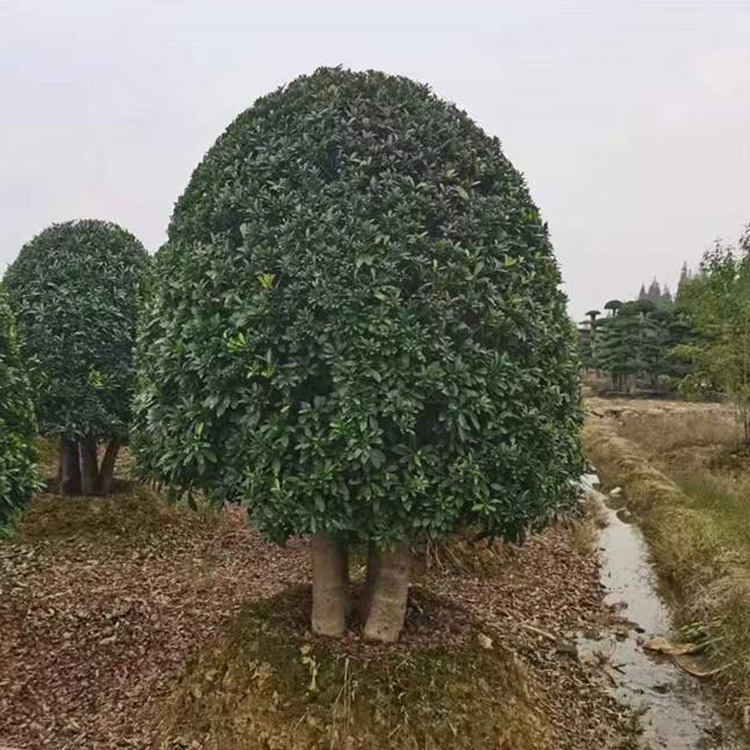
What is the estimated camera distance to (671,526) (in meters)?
9.60

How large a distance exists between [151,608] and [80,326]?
10.8ft

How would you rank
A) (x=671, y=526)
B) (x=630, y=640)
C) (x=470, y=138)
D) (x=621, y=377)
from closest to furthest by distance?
(x=470, y=138), (x=630, y=640), (x=671, y=526), (x=621, y=377)

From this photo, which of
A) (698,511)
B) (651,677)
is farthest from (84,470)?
(698,511)

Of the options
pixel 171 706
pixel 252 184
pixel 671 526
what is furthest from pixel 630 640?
pixel 252 184

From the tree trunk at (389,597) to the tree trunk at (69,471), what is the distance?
5404 mm

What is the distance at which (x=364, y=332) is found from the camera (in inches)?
137

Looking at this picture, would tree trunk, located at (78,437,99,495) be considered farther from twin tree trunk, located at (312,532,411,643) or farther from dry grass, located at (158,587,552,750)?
twin tree trunk, located at (312,532,411,643)

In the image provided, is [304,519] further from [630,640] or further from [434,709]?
[630,640]

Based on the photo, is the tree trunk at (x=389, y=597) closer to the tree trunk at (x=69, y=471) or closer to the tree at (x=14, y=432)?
the tree at (x=14, y=432)

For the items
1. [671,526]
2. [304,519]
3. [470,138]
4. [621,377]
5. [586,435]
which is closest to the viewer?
[304,519]

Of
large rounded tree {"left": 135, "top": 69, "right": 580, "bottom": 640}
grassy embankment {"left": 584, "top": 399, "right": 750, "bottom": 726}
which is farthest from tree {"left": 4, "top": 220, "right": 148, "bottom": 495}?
grassy embankment {"left": 584, "top": 399, "right": 750, "bottom": 726}

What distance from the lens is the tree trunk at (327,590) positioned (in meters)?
4.24

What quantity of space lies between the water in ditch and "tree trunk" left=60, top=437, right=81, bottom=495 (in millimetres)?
5883

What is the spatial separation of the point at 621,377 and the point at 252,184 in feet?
125
